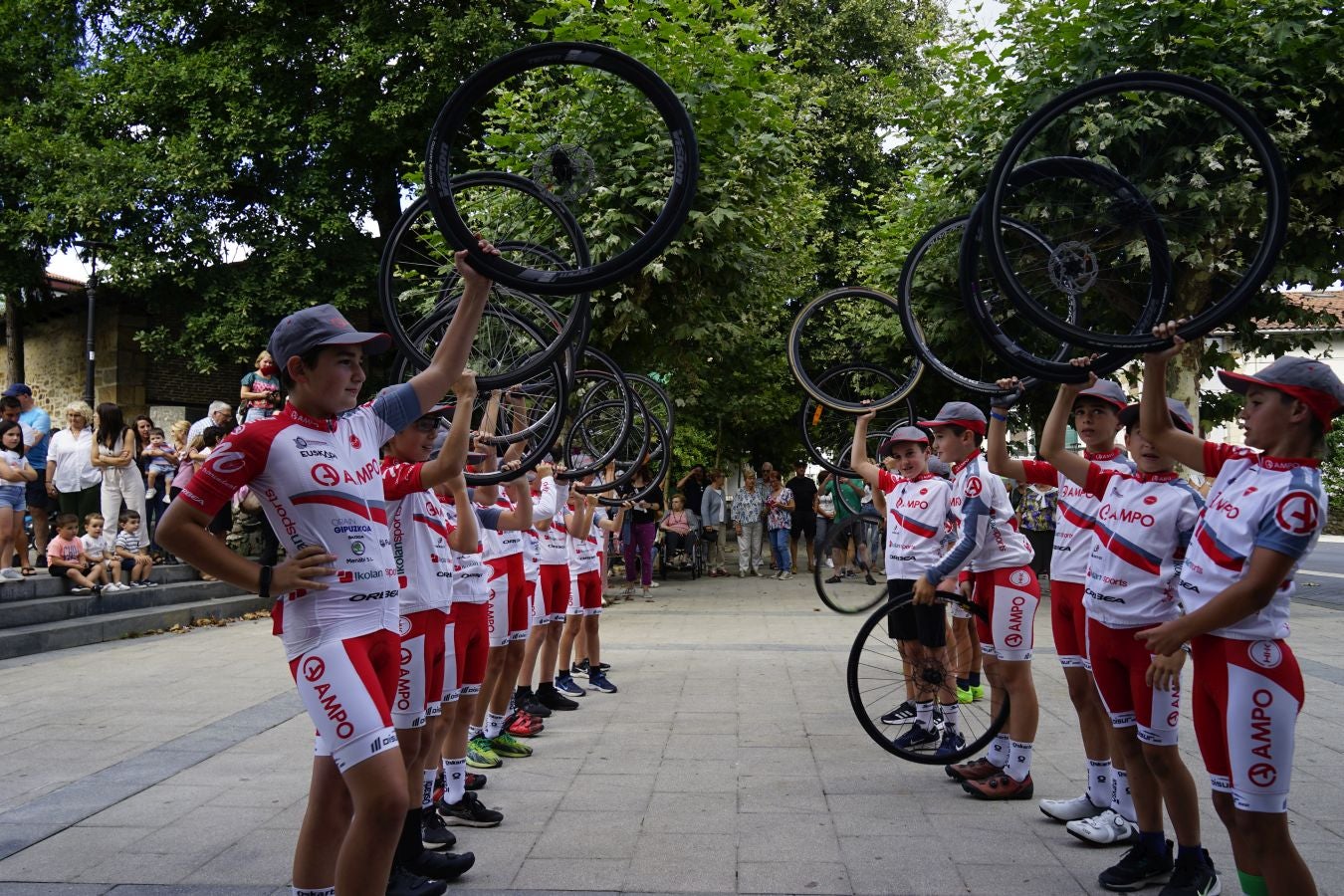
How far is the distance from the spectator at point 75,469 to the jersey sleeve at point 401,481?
390 inches

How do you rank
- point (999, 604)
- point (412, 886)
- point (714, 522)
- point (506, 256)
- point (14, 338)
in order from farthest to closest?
point (14, 338), point (714, 522), point (999, 604), point (506, 256), point (412, 886)

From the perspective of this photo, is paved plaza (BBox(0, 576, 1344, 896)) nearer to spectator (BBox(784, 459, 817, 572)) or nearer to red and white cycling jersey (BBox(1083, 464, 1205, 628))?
red and white cycling jersey (BBox(1083, 464, 1205, 628))

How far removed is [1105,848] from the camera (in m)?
4.97

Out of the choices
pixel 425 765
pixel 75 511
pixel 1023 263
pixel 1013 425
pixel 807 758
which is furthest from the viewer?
pixel 1013 425

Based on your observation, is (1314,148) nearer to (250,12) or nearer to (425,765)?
(425,765)

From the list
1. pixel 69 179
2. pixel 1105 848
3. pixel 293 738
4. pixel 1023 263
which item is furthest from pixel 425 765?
pixel 69 179

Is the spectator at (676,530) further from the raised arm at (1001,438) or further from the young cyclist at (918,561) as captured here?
the raised arm at (1001,438)

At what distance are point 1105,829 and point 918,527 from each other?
2539 mm

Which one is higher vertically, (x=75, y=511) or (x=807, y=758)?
(x=75, y=511)

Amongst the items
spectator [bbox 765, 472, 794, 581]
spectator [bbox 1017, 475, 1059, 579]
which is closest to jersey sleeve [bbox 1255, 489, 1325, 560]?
spectator [bbox 1017, 475, 1059, 579]

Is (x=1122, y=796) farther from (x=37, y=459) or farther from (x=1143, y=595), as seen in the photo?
(x=37, y=459)

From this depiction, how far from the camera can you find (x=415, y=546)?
4930 millimetres

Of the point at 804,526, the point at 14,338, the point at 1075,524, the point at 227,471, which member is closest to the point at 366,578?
the point at 227,471

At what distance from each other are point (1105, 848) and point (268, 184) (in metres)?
21.7
